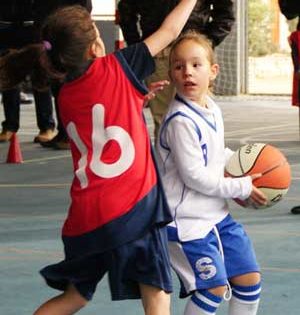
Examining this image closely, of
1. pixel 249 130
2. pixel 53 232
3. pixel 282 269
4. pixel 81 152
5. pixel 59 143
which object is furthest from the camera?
pixel 249 130

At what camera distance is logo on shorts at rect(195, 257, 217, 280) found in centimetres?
487

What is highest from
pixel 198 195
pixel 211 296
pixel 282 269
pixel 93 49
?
pixel 93 49

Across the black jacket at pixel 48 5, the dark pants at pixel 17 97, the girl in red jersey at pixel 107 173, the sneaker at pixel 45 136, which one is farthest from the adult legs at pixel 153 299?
the sneaker at pixel 45 136

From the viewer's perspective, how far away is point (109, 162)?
4.67m

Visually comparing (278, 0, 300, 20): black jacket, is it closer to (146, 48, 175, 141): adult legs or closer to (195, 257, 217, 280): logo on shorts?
(146, 48, 175, 141): adult legs

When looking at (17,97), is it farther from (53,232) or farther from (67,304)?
(67,304)

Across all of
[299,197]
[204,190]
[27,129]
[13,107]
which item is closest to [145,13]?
[299,197]

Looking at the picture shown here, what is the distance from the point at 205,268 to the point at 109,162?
25.5 inches

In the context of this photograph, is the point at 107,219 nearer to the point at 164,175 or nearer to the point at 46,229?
the point at 164,175

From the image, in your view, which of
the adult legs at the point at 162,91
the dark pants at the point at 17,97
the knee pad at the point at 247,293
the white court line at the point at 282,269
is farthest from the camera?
the dark pants at the point at 17,97

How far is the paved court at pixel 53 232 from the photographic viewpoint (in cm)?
622

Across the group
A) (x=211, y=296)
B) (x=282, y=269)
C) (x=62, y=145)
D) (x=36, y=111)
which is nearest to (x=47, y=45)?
(x=211, y=296)

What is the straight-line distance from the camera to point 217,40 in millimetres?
9828

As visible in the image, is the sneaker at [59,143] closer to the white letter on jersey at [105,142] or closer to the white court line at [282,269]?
the white court line at [282,269]
